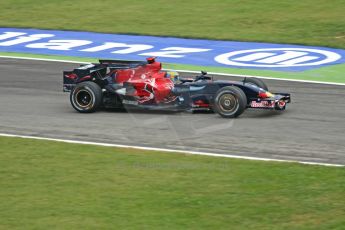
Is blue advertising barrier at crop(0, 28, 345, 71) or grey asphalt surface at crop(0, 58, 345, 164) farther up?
blue advertising barrier at crop(0, 28, 345, 71)

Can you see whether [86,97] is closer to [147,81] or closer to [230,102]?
[147,81]

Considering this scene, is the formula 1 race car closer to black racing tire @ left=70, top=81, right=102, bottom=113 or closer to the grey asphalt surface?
black racing tire @ left=70, top=81, right=102, bottom=113

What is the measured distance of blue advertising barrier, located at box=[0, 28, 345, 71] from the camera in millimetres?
23266

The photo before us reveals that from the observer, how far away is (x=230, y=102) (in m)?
16.4

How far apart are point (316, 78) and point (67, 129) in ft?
24.9

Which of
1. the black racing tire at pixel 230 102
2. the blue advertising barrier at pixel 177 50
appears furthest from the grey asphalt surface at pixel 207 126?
the blue advertising barrier at pixel 177 50

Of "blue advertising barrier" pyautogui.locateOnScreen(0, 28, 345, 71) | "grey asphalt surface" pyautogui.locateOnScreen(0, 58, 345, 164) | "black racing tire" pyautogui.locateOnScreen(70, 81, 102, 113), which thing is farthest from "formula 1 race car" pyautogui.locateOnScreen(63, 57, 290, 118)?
"blue advertising barrier" pyautogui.locateOnScreen(0, 28, 345, 71)

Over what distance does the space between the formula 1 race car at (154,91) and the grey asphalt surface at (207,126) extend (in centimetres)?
20

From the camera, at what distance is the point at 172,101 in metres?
17.1

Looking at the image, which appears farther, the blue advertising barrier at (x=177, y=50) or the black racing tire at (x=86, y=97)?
the blue advertising barrier at (x=177, y=50)

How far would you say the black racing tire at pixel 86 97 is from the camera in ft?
56.3

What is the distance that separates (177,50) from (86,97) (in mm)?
7873

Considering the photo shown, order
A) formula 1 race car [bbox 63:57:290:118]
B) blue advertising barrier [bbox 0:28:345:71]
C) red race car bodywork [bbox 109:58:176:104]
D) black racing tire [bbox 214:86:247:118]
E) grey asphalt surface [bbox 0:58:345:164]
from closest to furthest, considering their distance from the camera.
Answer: grey asphalt surface [bbox 0:58:345:164] → black racing tire [bbox 214:86:247:118] → formula 1 race car [bbox 63:57:290:118] → red race car bodywork [bbox 109:58:176:104] → blue advertising barrier [bbox 0:28:345:71]

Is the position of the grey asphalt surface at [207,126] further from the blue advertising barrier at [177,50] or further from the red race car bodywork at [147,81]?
the blue advertising barrier at [177,50]
